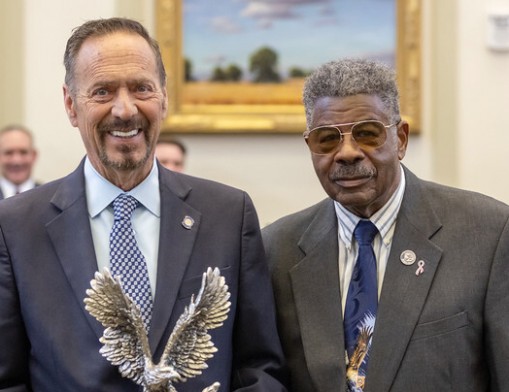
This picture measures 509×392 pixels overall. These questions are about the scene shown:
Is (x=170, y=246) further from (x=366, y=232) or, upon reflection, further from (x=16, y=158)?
(x=16, y=158)

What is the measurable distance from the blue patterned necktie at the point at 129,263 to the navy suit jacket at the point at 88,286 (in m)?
0.04

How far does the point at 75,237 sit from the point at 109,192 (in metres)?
0.16

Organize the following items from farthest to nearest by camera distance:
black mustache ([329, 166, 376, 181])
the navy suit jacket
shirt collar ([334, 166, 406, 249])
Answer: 1. shirt collar ([334, 166, 406, 249])
2. black mustache ([329, 166, 376, 181])
3. the navy suit jacket

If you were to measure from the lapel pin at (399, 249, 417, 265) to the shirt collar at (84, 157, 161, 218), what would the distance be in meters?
0.68

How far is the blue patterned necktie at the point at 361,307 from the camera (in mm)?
2945

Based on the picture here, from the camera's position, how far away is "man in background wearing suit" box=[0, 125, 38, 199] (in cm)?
681

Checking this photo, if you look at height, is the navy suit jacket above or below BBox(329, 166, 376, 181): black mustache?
below

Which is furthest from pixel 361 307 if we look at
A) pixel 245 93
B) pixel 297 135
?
pixel 245 93

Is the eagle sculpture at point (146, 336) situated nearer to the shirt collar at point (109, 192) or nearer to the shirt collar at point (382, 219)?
the shirt collar at point (109, 192)

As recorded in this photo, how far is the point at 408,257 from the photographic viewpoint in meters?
3.00

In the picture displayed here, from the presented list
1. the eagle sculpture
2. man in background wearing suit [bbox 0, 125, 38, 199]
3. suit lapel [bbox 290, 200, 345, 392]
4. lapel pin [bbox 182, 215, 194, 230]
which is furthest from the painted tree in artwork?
the eagle sculpture

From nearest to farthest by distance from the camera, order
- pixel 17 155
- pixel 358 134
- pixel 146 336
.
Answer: pixel 146 336 → pixel 358 134 → pixel 17 155

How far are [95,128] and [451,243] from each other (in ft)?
3.36

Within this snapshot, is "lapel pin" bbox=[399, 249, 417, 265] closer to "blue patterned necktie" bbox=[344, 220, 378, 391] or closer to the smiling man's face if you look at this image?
"blue patterned necktie" bbox=[344, 220, 378, 391]
